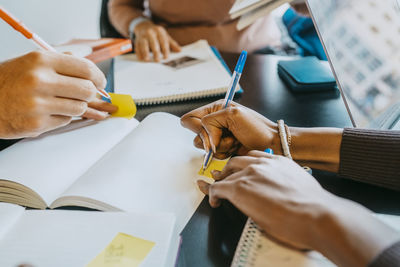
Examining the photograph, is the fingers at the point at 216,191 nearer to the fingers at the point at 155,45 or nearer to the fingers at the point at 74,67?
the fingers at the point at 74,67

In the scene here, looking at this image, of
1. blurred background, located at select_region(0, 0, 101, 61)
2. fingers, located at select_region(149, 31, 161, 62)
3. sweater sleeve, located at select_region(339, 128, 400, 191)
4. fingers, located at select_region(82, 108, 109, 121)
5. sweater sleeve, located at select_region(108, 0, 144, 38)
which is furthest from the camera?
blurred background, located at select_region(0, 0, 101, 61)

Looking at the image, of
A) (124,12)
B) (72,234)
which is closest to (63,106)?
(72,234)

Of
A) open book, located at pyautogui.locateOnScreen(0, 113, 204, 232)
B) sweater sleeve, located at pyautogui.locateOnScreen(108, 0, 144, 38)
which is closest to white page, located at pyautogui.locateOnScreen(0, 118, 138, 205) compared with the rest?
open book, located at pyautogui.locateOnScreen(0, 113, 204, 232)

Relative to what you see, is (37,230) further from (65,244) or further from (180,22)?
(180,22)

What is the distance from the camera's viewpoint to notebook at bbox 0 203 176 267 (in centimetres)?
36

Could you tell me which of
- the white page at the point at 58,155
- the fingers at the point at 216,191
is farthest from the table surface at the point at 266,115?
the white page at the point at 58,155

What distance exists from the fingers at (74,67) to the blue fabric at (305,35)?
3.23 feet

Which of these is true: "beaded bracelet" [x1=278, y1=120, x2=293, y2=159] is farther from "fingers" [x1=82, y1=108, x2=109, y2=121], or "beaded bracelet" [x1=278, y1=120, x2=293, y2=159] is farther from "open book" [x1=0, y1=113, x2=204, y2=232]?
"fingers" [x1=82, y1=108, x2=109, y2=121]

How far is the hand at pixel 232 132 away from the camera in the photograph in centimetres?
57

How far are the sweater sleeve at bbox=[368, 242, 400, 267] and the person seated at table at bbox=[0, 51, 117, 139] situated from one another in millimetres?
539

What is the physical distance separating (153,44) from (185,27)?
0.28 meters

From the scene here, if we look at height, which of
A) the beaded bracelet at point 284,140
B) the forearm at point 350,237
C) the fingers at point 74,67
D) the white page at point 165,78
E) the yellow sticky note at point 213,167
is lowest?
the yellow sticky note at point 213,167

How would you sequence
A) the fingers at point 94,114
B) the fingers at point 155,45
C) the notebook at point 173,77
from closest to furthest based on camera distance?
the fingers at point 94,114 → the notebook at point 173,77 → the fingers at point 155,45

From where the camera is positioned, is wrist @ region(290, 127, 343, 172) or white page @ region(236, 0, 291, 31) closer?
wrist @ region(290, 127, 343, 172)
